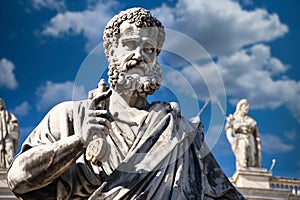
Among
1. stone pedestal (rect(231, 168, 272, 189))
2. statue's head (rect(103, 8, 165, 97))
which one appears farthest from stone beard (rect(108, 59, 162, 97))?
stone pedestal (rect(231, 168, 272, 189))

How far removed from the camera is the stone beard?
5.80 m

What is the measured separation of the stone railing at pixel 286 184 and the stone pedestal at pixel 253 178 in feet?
0.80

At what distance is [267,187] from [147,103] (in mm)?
26617

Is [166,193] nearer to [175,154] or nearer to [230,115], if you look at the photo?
[175,154]

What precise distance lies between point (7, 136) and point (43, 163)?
83.3 ft

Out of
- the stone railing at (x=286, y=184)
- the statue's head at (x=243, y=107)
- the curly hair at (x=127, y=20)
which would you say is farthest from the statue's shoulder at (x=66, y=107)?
the statue's head at (x=243, y=107)

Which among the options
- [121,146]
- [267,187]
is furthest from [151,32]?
[267,187]

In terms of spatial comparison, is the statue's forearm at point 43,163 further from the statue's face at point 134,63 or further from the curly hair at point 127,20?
the curly hair at point 127,20

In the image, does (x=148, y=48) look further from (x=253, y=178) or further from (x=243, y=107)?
(x=243, y=107)

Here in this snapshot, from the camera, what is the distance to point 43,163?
5.36 m

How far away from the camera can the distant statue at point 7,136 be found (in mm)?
29625

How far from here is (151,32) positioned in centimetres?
593

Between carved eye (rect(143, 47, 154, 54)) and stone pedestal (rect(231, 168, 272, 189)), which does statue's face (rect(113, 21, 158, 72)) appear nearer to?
carved eye (rect(143, 47, 154, 54))

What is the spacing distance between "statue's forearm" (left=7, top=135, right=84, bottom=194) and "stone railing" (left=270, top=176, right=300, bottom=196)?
2726 centimetres
